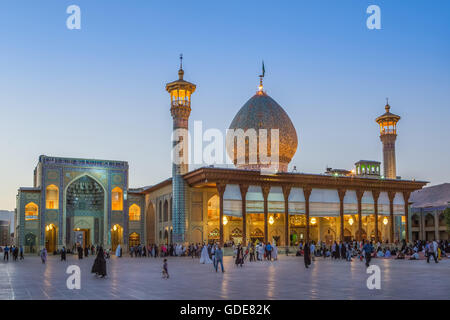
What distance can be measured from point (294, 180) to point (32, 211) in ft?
78.6

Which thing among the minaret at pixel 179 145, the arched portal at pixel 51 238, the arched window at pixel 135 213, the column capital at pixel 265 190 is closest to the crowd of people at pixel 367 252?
the column capital at pixel 265 190

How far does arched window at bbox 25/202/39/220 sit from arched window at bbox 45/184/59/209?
0.97 metres

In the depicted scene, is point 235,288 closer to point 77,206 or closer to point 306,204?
point 306,204

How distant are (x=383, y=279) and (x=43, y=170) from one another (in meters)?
37.6

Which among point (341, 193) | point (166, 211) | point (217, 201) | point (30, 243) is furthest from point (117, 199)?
point (341, 193)

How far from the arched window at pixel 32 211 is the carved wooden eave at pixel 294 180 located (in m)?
16.1

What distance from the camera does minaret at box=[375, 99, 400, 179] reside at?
163ft

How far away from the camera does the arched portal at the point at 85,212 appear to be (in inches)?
1927

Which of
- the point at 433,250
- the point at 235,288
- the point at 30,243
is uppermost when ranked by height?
the point at 235,288

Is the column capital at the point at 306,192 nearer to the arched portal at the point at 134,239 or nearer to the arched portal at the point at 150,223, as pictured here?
the arched portal at the point at 150,223

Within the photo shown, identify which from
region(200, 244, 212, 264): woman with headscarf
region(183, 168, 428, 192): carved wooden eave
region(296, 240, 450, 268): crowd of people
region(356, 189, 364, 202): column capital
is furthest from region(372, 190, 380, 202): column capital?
region(200, 244, 212, 264): woman with headscarf

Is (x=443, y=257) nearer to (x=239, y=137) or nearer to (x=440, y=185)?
(x=239, y=137)

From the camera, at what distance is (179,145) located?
40531 millimetres

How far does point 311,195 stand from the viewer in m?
41.2
